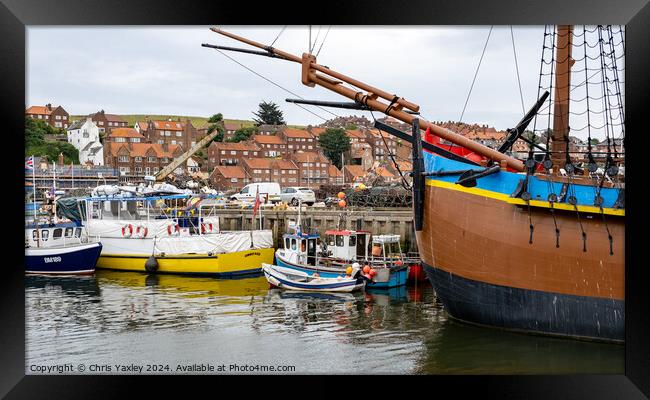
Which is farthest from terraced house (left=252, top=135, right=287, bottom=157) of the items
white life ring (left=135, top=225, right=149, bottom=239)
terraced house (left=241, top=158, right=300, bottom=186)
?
white life ring (left=135, top=225, right=149, bottom=239)

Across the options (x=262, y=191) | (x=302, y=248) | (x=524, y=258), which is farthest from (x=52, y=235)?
(x=524, y=258)

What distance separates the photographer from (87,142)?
27.0m

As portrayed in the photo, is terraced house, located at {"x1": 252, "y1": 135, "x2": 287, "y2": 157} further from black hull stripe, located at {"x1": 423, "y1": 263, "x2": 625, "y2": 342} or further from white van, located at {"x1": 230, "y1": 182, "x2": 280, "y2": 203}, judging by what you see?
black hull stripe, located at {"x1": 423, "y1": 263, "x2": 625, "y2": 342}

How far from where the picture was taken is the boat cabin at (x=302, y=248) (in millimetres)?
16219

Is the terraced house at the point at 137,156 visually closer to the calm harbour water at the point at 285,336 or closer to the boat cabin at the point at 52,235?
the boat cabin at the point at 52,235

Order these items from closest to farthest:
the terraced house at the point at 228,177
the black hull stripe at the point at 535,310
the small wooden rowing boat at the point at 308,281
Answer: the black hull stripe at the point at 535,310
the small wooden rowing boat at the point at 308,281
the terraced house at the point at 228,177

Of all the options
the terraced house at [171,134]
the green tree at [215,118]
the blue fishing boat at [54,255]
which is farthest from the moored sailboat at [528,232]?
the green tree at [215,118]

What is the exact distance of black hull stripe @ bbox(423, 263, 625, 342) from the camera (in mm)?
9055

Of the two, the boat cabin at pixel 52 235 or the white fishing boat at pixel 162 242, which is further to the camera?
the boat cabin at pixel 52 235

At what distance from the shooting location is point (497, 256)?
964 cm
